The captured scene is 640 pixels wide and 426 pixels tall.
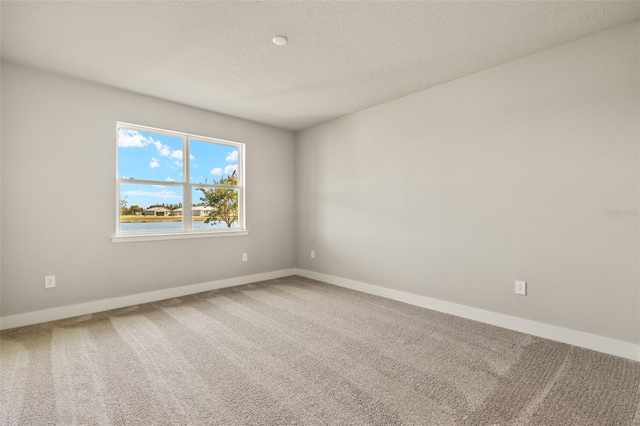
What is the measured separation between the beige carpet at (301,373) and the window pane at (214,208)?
141cm

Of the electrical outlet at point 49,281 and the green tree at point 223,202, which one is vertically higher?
the green tree at point 223,202

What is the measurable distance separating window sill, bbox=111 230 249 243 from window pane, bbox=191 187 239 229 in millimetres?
141

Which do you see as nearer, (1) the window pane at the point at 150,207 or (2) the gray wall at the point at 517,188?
(2) the gray wall at the point at 517,188

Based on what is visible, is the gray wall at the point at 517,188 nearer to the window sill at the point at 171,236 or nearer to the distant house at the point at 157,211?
the window sill at the point at 171,236

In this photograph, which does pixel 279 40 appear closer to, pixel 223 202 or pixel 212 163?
pixel 212 163

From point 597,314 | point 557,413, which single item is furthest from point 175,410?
point 597,314

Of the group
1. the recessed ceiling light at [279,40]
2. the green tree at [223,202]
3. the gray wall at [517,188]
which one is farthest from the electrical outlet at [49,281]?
the gray wall at [517,188]

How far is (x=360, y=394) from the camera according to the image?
173 cm

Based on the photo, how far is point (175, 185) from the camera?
3.74 m

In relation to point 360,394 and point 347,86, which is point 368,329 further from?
point 347,86

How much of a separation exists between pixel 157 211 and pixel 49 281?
1.20 meters

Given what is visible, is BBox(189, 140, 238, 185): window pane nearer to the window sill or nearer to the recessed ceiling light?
the window sill

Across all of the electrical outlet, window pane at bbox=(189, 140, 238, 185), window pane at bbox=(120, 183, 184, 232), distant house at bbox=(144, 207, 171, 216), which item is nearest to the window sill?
window pane at bbox=(120, 183, 184, 232)

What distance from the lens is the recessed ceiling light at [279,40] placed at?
228 cm
